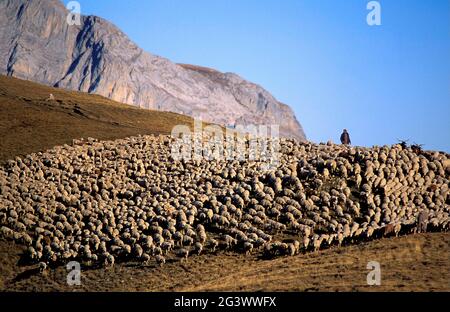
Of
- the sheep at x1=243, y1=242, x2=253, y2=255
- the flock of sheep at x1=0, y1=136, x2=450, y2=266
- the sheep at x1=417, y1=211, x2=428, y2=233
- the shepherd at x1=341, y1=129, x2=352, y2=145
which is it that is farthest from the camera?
the shepherd at x1=341, y1=129, x2=352, y2=145

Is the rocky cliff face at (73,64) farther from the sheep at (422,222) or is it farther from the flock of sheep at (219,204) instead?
the sheep at (422,222)

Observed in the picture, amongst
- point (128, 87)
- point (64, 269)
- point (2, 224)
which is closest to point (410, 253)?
point (64, 269)

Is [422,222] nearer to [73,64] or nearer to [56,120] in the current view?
[56,120]

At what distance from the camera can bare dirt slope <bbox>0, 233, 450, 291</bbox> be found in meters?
23.1

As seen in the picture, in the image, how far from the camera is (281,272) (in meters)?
24.8

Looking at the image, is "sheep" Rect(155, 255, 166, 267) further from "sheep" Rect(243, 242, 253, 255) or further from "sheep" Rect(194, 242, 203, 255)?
"sheep" Rect(243, 242, 253, 255)

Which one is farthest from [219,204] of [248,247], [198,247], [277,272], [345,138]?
[345,138]

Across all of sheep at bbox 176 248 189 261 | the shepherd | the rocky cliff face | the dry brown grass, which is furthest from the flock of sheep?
the rocky cliff face

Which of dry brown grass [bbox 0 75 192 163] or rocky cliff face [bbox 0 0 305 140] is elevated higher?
rocky cliff face [bbox 0 0 305 140]

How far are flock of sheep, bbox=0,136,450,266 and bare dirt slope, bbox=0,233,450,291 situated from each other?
87 cm

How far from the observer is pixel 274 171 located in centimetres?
3522

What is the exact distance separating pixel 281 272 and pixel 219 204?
26.6 ft

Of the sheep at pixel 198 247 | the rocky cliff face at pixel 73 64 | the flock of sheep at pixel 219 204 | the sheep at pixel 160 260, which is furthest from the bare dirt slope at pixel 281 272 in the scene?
the rocky cliff face at pixel 73 64

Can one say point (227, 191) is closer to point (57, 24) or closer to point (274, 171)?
point (274, 171)
